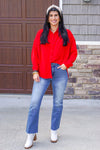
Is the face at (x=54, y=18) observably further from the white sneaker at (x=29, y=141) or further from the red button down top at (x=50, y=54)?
the white sneaker at (x=29, y=141)

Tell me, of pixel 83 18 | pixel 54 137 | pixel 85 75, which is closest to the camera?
pixel 54 137

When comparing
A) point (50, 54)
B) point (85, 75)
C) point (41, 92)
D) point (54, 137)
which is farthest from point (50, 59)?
point (85, 75)

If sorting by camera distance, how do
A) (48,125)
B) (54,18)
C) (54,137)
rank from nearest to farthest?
(54,18), (54,137), (48,125)

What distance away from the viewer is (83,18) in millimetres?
5102

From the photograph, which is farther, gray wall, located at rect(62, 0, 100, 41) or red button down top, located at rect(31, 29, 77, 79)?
gray wall, located at rect(62, 0, 100, 41)

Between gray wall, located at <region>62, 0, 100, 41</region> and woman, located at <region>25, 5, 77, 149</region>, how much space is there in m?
2.10

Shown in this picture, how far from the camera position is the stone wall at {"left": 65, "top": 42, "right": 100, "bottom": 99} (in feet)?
16.9

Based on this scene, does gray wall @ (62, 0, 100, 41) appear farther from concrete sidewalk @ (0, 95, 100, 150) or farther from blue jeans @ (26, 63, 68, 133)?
blue jeans @ (26, 63, 68, 133)

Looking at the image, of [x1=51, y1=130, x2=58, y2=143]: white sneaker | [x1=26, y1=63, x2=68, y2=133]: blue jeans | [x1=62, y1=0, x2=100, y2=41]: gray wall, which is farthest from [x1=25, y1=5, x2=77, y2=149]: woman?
[x1=62, y1=0, x2=100, y2=41]: gray wall

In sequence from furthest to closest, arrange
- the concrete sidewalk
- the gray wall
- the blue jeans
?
the gray wall
the concrete sidewalk
the blue jeans

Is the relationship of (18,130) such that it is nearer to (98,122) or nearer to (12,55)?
(98,122)

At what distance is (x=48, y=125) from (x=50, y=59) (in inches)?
53.1

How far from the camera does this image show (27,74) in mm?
5480

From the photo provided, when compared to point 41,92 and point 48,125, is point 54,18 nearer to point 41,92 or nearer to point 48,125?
point 41,92
